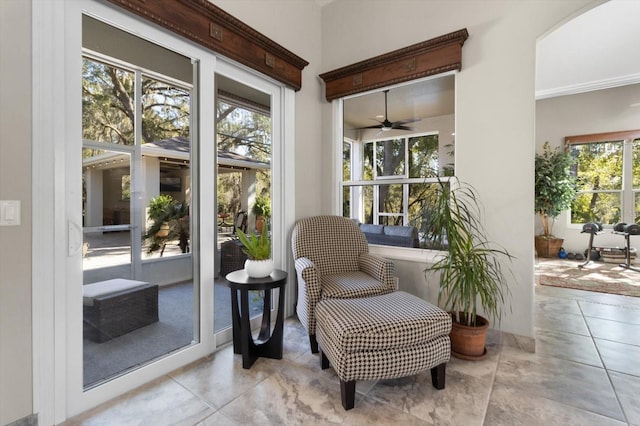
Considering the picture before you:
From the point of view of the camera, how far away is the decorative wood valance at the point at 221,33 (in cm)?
185

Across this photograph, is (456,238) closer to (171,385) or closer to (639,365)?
(639,365)

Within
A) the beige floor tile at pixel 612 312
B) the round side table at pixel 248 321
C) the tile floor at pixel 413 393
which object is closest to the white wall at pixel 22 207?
the tile floor at pixel 413 393

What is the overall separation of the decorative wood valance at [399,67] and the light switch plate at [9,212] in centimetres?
268

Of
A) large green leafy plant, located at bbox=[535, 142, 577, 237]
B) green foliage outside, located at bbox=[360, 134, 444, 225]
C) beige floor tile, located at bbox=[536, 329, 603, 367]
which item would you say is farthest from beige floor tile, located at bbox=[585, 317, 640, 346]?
large green leafy plant, located at bbox=[535, 142, 577, 237]

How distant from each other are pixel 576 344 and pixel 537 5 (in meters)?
2.63

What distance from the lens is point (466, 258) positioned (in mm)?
2146

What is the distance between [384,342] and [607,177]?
6737mm

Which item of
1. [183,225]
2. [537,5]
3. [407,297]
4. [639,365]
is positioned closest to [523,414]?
[407,297]

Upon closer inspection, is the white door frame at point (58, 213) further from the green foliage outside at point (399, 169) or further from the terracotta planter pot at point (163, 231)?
the green foliage outside at point (399, 169)

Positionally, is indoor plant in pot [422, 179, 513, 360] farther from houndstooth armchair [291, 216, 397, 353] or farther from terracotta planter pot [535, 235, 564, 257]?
terracotta planter pot [535, 235, 564, 257]

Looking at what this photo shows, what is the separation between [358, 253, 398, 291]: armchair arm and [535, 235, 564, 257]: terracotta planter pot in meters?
5.22

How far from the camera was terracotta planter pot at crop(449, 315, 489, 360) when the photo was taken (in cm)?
213

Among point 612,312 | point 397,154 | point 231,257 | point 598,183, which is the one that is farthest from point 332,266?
point 598,183

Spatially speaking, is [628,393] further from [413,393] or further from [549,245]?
[549,245]
